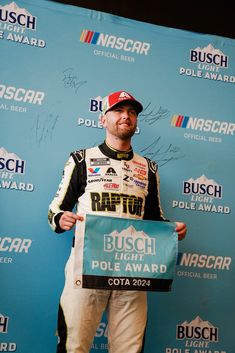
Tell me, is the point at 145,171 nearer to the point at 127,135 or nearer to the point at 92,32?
the point at 127,135

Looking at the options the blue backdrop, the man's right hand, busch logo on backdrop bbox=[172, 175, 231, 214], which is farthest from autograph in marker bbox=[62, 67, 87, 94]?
the man's right hand

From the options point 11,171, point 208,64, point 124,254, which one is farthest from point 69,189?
point 208,64

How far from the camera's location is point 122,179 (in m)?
1.99

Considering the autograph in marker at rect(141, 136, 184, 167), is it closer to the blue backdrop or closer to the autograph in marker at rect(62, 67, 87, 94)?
the blue backdrop

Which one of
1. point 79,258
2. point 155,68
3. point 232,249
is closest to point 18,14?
point 155,68

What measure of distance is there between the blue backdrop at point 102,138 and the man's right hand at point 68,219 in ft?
2.03

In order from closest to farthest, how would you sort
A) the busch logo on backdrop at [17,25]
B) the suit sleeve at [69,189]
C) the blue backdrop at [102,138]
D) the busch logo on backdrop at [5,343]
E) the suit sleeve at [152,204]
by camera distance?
1. the suit sleeve at [69,189]
2. the suit sleeve at [152,204]
3. the busch logo on backdrop at [5,343]
4. the blue backdrop at [102,138]
5. the busch logo on backdrop at [17,25]

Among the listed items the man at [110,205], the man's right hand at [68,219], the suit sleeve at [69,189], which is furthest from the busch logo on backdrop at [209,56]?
the man's right hand at [68,219]

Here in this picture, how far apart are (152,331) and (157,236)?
0.86 m

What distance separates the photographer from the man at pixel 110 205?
71.7 inches

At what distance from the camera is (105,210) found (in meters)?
1.92

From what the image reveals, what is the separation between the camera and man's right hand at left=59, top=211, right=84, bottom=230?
70.7 inches

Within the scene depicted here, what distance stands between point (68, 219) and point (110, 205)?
0.23 m

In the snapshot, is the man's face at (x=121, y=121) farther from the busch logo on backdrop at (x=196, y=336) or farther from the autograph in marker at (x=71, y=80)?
the busch logo on backdrop at (x=196, y=336)
